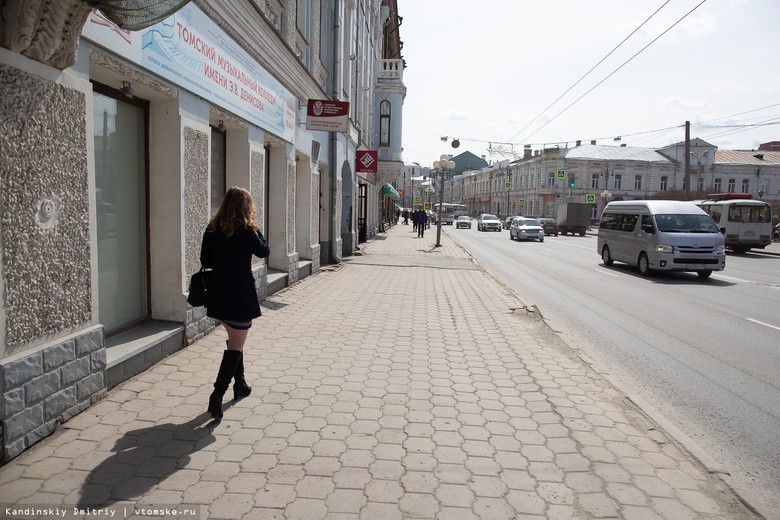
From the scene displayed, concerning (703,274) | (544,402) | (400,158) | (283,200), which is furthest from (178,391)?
(400,158)

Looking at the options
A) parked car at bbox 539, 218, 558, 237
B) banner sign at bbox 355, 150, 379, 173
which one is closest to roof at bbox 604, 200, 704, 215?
banner sign at bbox 355, 150, 379, 173

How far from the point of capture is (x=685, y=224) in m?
13.5

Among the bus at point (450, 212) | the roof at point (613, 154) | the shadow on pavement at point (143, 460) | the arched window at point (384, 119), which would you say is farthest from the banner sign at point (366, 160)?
the roof at point (613, 154)

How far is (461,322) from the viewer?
7.50 meters

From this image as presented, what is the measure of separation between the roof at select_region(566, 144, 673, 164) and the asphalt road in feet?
187

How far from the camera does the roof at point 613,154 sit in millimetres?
67625

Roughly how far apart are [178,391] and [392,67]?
2586 centimetres

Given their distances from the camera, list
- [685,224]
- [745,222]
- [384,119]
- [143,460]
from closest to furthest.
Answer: [143,460]
[685,224]
[745,222]
[384,119]

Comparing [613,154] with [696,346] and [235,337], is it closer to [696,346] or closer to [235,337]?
[696,346]

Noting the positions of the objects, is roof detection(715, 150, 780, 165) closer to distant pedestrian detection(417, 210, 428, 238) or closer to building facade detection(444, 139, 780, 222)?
building facade detection(444, 139, 780, 222)

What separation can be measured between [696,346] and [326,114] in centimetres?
801

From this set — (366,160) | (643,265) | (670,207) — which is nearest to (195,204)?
(366,160)

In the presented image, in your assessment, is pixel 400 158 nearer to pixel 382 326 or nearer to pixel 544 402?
pixel 382 326

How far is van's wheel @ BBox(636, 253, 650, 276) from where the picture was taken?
13.9 metres
